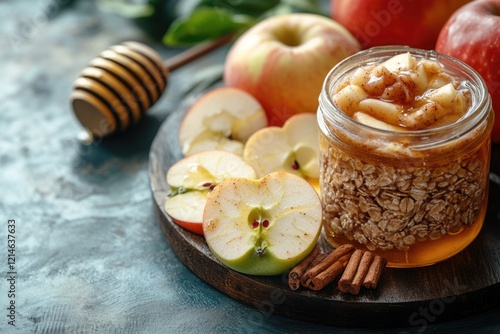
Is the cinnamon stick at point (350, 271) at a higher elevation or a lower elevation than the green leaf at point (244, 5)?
higher

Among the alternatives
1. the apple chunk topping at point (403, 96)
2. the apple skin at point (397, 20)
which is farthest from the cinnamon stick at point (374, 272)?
the apple skin at point (397, 20)

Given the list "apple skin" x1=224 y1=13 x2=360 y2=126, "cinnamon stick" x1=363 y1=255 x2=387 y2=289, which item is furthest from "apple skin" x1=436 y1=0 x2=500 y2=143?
"cinnamon stick" x1=363 y1=255 x2=387 y2=289

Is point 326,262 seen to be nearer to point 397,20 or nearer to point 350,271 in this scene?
point 350,271

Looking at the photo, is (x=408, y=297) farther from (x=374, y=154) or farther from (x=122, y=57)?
(x=122, y=57)

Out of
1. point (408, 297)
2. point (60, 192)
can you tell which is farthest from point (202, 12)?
point (408, 297)

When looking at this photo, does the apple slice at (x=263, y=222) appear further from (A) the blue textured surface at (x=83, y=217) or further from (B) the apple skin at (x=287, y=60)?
(B) the apple skin at (x=287, y=60)

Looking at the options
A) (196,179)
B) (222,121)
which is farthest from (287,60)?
(196,179)

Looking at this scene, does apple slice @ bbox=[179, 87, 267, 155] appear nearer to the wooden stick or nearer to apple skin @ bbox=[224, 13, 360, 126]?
apple skin @ bbox=[224, 13, 360, 126]
